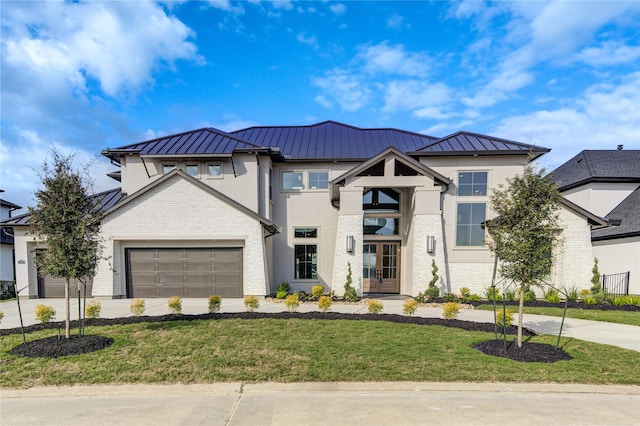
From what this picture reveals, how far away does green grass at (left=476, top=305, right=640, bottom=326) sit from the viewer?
9284 millimetres

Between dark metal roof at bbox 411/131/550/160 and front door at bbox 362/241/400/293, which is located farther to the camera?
front door at bbox 362/241/400/293

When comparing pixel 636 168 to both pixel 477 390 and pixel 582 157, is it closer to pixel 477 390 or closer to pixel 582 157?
pixel 582 157

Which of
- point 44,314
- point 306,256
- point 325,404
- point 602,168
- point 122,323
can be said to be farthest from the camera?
point 602,168

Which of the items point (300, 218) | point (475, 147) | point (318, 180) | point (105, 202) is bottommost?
point (300, 218)

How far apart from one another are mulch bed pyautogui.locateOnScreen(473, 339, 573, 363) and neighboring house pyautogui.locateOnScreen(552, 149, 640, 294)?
11253mm

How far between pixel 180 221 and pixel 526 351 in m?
12.1

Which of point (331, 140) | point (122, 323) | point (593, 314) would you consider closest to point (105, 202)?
point (122, 323)

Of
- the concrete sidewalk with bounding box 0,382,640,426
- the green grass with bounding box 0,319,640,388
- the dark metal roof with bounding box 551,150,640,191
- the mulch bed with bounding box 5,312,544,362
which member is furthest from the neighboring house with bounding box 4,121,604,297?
the concrete sidewalk with bounding box 0,382,640,426

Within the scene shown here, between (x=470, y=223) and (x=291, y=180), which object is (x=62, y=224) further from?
(x=470, y=223)

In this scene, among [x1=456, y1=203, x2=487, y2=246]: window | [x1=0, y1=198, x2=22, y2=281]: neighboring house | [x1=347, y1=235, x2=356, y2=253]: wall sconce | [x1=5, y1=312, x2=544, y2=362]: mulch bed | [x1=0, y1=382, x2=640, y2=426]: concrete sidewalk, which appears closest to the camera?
[x1=0, y1=382, x2=640, y2=426]: concrete sidewalk

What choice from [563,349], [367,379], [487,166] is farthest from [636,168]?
[367,379]

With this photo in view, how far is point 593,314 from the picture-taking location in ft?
32.5

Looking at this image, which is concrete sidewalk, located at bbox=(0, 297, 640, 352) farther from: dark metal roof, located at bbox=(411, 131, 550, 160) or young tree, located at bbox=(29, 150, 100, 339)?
dark metal roof, located at bbox=(411, 131, 550, 160)

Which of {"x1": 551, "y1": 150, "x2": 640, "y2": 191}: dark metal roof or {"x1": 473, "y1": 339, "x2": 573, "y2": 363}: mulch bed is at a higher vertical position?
{"x1": 551, "y1": 150, "x2": 640, "y2": 191}: dark metal roof
